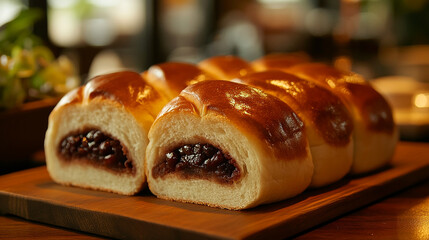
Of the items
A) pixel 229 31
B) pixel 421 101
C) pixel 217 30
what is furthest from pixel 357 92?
pixel 217 30

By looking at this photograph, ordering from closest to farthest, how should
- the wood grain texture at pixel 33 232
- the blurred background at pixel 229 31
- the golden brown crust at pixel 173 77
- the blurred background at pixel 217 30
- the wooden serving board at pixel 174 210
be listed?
1. the wooden serving board at pixel 174 210
2. the wood grain texture at pixel 33 232
3. the golden brown crust at pixel 173 77
4. the blurred background at pixel 229 31
5. the blurred background at pixel 217 30

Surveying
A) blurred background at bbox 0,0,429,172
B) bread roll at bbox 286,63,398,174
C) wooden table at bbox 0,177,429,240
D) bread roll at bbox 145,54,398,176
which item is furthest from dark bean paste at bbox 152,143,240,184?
blurred background at bbox 0,0,429,172

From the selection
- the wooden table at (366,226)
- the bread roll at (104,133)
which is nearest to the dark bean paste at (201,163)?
the bread roll at (104,133)

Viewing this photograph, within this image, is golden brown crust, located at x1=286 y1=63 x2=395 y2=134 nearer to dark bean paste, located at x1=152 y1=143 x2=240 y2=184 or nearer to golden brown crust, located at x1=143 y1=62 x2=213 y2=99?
golden brown crust, located at x1=143 y1=62 x2=213 y2=99

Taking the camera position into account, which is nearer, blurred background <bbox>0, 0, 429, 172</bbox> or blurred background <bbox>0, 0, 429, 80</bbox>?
blurred background <bbox>0, 0, 429, 172</bbox>

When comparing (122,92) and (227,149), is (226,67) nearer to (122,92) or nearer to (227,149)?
(122,92)

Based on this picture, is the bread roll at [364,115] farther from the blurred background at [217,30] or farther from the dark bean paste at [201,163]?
the blurred background at [217,30]

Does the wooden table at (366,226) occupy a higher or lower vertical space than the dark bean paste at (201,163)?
lower
